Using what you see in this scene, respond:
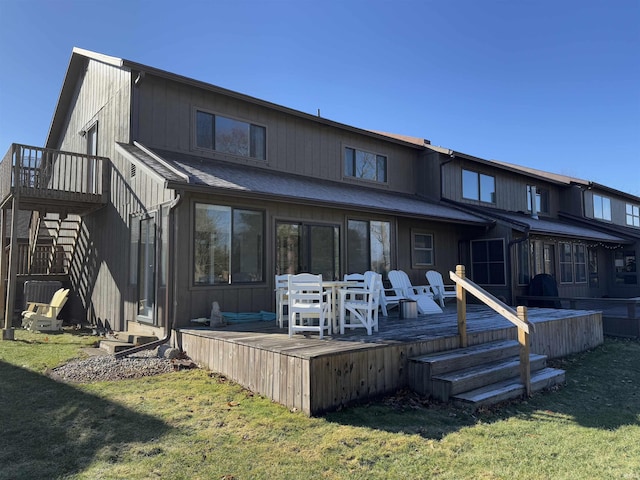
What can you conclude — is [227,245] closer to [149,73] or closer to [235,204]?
[235,204]

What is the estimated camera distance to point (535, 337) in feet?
23.3

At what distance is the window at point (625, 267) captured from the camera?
692 inches

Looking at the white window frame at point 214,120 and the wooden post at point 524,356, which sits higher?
the white window frame at point 214,120

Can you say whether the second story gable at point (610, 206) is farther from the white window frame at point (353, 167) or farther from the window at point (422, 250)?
the white window frame at point (353, 167)

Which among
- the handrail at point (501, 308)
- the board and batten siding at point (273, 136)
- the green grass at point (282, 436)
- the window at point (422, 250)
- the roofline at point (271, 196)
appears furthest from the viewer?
the window at point (422, 250)

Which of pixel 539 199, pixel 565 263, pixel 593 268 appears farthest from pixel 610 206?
pixel 565 263

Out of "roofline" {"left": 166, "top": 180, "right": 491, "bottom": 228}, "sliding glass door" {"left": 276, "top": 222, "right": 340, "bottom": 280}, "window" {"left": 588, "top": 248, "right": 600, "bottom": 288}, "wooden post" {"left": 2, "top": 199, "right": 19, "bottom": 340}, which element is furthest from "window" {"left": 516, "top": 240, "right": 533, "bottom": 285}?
"wooden post" {"left": 2, "top": 199, "right": 19, "bottom": 340}

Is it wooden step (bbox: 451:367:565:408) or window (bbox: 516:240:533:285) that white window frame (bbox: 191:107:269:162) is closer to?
wooden step (bbox: 451:367:565:408)

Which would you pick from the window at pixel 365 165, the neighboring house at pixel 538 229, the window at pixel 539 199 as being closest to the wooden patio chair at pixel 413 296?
the window at pixel 365 165

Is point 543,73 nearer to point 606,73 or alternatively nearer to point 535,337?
point 606,73

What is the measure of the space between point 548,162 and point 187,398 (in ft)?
175

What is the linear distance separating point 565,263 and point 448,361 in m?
12.4

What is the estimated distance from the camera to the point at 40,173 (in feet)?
30.3

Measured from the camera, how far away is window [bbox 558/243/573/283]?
15180mm
